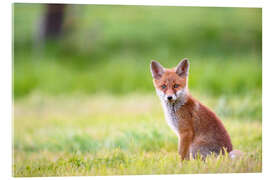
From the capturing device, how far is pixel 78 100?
6359 millimetres

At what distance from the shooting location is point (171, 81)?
391cm

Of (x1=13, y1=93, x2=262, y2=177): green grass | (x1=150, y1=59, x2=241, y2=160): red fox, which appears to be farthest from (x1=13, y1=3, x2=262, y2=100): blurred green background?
(x1=150, y1=59, x2=241, y2=160): red fox

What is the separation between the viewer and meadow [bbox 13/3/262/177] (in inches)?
163

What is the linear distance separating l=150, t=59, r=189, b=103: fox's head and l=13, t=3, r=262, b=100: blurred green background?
1.31 metres

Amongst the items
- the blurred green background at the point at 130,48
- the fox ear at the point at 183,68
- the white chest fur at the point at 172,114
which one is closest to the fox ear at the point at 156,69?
the fox ear at the point at 183,68

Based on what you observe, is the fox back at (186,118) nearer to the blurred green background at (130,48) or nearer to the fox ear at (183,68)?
the fox ear at (183,68)

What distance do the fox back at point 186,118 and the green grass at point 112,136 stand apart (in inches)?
5.3

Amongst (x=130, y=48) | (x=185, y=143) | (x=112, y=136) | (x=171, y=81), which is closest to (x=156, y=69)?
(x=171, y=81)

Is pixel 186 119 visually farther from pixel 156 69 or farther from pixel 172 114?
pixel 156 69

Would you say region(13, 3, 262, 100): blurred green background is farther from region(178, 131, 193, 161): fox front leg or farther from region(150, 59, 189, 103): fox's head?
region(178, 131, 193, 161): fox front leg

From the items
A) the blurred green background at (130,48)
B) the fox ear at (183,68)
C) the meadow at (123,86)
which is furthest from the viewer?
the blurred green background at (130,48)

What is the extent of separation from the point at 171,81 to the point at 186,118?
403 millimetres

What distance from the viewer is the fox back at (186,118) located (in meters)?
3.86
